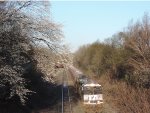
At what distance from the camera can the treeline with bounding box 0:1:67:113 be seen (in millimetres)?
24062

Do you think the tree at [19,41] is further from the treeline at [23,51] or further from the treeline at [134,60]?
the treeline at [134,60]

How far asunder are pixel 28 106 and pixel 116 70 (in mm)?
18435

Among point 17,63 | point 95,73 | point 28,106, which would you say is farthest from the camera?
point 95,73

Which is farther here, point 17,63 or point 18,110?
point 18,110

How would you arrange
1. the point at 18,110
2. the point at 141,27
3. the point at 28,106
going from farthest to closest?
the point at 141,27 → the point at 28,106 → the point at 18,110

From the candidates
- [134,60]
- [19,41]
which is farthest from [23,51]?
[134,60]

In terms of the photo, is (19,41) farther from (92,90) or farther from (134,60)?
(134,60)

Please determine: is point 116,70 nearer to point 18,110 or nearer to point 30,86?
point 30,86

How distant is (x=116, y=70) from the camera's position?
45500mm

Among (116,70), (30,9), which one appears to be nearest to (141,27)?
(116,70)

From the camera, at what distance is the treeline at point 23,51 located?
947 inches

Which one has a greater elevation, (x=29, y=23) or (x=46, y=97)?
(x=29, y=23)

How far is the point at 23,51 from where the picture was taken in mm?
27203

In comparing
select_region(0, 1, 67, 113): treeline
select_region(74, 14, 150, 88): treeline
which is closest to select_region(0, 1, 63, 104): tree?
select_region(0, 1, 67, 113): treeline
